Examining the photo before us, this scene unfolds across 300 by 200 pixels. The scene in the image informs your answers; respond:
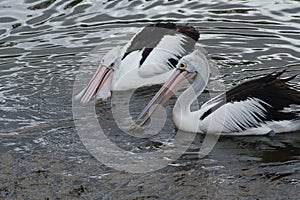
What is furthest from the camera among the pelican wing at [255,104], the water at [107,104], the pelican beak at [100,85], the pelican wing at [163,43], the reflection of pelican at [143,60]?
the pelican wing at [163,43]

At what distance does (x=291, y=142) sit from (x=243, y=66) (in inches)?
85.0

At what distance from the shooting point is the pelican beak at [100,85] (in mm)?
7785

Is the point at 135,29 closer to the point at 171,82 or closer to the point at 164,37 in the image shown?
the point at 164,37

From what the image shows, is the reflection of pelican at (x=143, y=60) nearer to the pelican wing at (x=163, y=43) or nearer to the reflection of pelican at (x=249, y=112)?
the pelican wing at (x=163, y=43)

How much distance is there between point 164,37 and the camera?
8.62m

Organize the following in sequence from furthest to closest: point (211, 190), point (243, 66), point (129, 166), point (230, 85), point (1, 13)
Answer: point (1, 13), point (243, 66), point (230, 85), point (129, 166), point (211, 190)

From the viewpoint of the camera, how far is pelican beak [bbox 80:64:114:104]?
25.5 ft

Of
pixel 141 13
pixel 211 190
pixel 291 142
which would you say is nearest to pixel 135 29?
pixel 141 13

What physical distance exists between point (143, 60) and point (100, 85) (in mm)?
704

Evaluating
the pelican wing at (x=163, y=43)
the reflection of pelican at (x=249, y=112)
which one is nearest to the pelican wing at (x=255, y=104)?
the reflection of pelican at (x=249, y=112)

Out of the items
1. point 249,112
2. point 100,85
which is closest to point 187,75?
point 249,112

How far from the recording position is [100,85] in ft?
26.1

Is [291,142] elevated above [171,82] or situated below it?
below

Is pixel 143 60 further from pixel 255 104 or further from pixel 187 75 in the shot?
pixel 255 104
